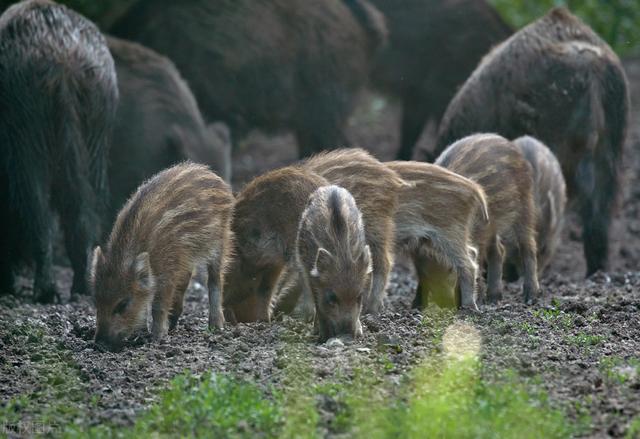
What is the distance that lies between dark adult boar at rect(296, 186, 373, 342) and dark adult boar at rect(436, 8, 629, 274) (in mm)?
3133

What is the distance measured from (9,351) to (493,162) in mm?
3066

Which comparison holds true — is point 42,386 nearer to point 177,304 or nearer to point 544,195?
point 177,304

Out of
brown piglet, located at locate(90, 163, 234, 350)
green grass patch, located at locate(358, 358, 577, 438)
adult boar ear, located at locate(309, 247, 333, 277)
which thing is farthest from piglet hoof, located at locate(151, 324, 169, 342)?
green grass patch, located at locate(358, 358, 577, 438)

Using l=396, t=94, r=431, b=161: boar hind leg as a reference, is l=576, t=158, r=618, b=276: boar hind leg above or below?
above

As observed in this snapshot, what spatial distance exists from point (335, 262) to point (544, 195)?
110 inches

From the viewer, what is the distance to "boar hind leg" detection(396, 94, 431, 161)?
12.7m

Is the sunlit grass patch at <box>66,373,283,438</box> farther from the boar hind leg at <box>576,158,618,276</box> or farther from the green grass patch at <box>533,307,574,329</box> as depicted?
the boar hind leg at <box>576,158,618,276</box>

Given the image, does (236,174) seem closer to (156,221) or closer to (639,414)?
(156,221)

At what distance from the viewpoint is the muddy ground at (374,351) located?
502cm

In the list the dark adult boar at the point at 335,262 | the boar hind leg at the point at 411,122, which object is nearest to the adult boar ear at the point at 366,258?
the dark adult boar at the point at 335,262

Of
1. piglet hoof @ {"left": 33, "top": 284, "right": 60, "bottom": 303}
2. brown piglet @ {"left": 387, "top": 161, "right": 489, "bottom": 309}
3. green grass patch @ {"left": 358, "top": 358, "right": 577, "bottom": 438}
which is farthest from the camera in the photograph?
piglet hoof @ {"left": 33, "top": 284, "right": 60, "bottom": 303}

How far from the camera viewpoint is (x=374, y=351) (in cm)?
566

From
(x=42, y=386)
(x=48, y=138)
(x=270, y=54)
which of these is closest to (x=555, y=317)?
(x=42, y=386)

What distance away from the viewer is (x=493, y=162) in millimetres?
7566
